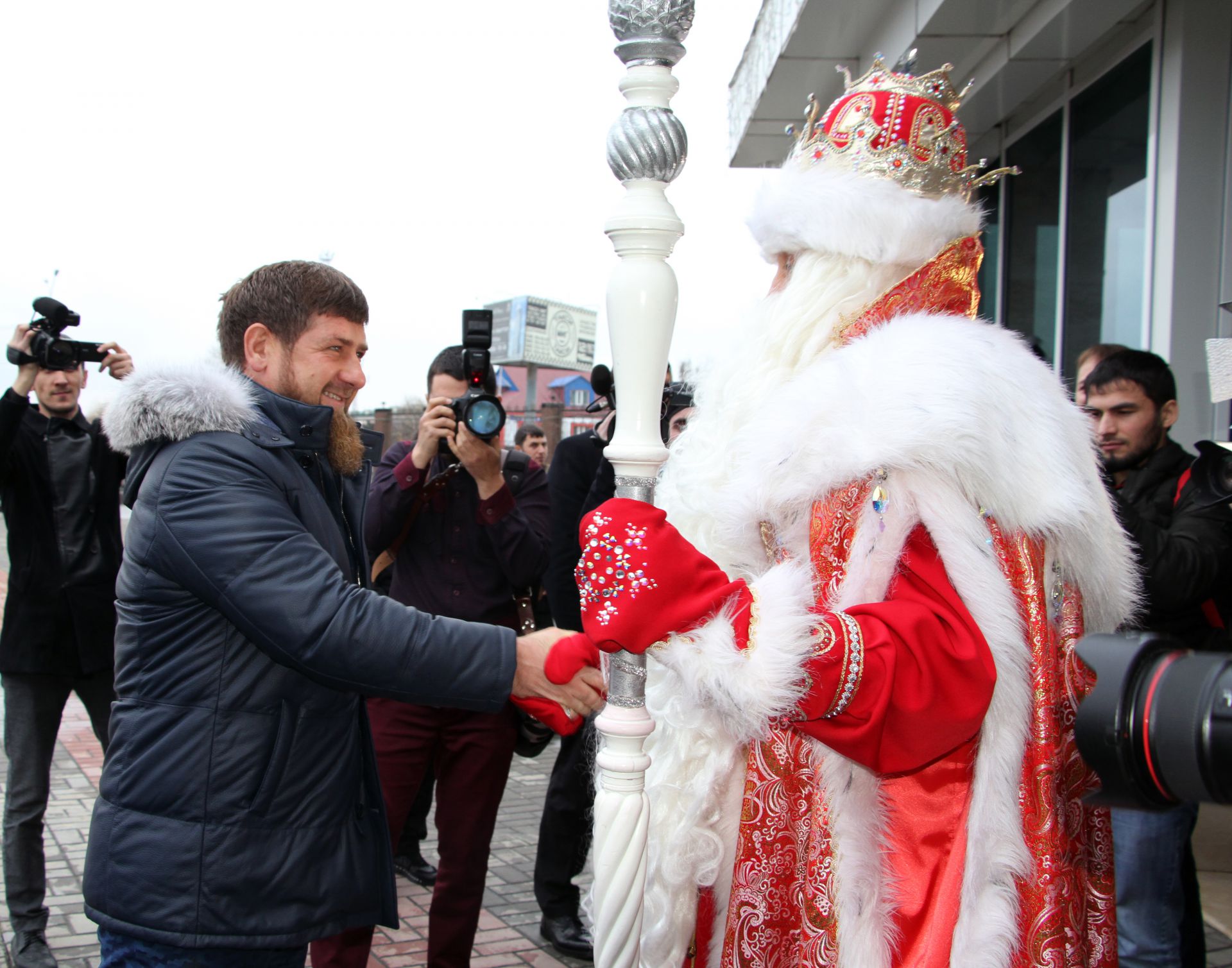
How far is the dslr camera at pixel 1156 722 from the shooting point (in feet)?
3.36

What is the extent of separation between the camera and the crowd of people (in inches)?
61.7

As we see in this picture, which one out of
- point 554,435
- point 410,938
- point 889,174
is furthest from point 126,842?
point 554,435

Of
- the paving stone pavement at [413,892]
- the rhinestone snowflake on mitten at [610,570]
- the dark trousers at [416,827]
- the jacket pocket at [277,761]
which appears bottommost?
the paving stone pavement at [413,892]

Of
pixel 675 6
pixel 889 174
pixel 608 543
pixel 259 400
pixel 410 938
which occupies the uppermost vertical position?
pixel 675 6

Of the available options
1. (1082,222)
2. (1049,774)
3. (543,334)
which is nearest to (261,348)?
(1049,774)

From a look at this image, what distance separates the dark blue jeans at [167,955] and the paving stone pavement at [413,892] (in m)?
1.74

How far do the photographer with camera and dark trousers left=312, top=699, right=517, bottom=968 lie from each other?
4.36 feet

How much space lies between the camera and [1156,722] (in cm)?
105

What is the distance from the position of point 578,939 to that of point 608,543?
2753 mm

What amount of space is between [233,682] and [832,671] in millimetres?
1177

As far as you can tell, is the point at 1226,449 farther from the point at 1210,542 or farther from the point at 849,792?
the point at 849,792

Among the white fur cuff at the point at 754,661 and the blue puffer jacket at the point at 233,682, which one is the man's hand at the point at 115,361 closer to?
the blue puffer jacket at the point at 233,682

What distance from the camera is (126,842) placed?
1921 mm

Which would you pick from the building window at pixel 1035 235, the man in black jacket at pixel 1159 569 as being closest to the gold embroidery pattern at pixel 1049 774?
the man in black jacket at pixel 1159 569
